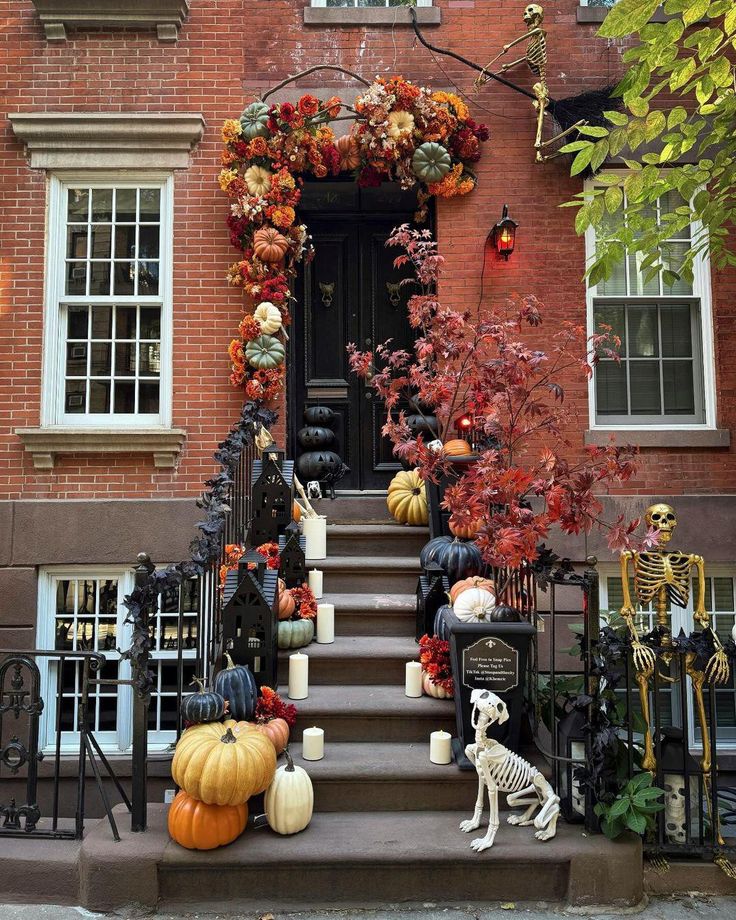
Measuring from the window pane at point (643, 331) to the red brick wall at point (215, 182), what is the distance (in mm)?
569

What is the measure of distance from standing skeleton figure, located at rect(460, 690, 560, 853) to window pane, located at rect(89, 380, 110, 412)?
484 centimetres

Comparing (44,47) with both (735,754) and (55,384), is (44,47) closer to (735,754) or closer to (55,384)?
(55,384)

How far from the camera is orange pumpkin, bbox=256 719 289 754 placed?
4.32m

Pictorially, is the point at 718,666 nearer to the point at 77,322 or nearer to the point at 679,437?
the point at 679,437

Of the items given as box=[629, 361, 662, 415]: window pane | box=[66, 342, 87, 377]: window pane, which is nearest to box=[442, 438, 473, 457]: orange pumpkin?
box=[629, 361, 662, 415]: window pane

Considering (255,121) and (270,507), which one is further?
(255,121)

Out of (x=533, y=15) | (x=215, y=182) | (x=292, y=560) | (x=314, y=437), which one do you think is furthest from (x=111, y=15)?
(x=292, y=560)

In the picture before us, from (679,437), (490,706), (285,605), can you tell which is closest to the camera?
(490,706)

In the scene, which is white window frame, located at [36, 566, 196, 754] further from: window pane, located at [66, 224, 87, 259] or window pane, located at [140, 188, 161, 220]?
window pane, located at [140, 188, 161, 220]

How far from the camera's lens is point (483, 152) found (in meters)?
7.45

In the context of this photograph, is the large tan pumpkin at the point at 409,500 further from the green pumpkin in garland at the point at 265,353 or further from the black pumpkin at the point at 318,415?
the green pumpkin in garland at the point at 265,353

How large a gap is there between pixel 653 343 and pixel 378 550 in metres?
3.39

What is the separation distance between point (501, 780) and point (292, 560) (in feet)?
7.58

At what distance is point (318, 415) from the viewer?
7824mm
